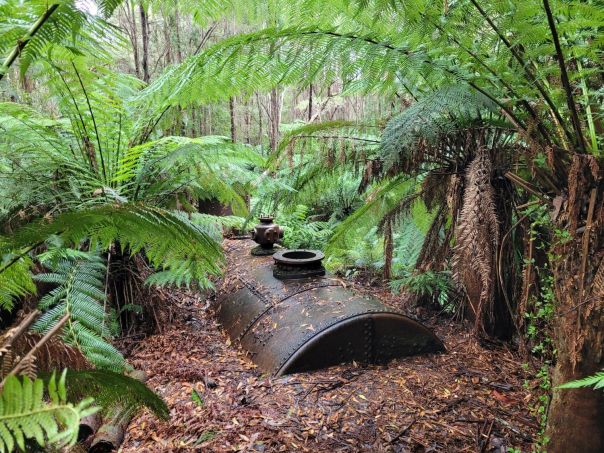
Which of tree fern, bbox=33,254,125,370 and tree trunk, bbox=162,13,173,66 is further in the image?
tree trunk, bbox=162,13,173,66

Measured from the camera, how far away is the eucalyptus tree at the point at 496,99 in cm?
146

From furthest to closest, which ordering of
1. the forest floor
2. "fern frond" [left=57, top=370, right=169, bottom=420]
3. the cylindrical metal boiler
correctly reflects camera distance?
the cylindrical metal boiler
the forest floor
"fern frond" [left=57, top=370, right=169, bottom=420]

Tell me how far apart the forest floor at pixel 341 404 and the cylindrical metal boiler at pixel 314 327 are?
88mm

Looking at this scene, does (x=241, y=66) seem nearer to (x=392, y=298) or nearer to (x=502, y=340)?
(x=502, y=340)

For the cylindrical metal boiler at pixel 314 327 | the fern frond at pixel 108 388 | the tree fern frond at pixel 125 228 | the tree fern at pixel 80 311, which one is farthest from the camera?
the cylindrical metal boiler at pixel 314 327

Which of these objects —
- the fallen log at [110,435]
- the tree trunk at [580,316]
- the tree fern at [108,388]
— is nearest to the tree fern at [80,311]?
the fallen log at [110,435]

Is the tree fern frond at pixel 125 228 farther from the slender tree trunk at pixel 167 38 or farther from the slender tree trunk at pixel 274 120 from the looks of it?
the slender tree trunk at pixel 274 120

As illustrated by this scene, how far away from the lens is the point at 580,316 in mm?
1434

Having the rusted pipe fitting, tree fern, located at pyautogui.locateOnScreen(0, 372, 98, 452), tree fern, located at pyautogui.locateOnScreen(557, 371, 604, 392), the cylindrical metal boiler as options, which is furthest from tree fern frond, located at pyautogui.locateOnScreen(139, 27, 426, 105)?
the rusted pipe fitting

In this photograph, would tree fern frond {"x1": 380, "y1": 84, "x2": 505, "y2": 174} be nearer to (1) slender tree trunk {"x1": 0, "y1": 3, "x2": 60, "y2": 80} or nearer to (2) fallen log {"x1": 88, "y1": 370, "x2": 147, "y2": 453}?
(1) slender tree trunk {"x1": 0, "y1": 3, "x2": 60, "y2": 80}

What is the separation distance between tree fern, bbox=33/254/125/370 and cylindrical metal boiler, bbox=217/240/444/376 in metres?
1.06

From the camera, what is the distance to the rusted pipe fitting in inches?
169

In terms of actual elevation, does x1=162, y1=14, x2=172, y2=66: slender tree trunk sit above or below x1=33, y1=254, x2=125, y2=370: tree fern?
above

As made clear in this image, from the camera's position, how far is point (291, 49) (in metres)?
1.99
